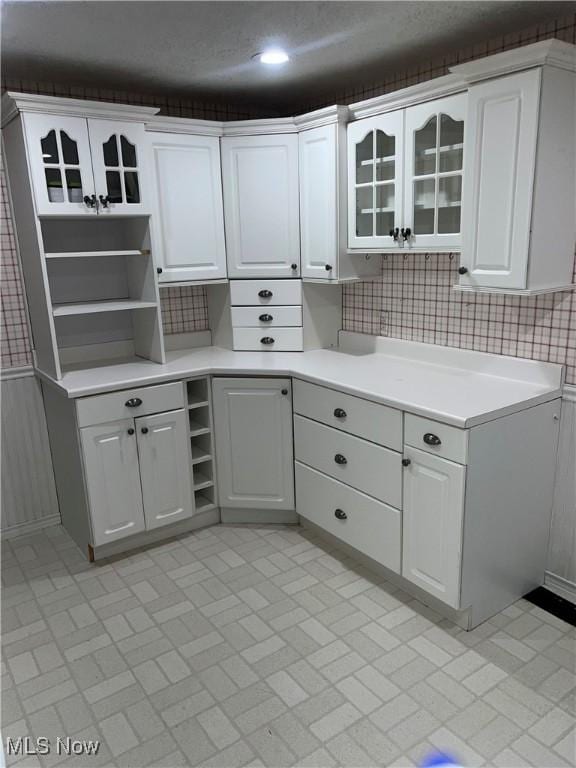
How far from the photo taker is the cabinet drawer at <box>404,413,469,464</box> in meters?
2.01

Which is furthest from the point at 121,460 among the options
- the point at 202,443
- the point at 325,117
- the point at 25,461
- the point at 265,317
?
the point at 325,117

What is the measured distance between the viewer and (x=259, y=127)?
286 cm

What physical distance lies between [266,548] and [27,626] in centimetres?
109

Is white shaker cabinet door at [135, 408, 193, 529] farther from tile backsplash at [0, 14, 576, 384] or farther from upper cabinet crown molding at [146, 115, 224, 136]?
upper cabinet crown molding at [146, 115, 224, 136]

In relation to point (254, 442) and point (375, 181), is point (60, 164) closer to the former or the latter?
point (375, 181)

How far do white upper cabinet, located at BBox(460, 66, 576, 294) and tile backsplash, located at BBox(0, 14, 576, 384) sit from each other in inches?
9.8

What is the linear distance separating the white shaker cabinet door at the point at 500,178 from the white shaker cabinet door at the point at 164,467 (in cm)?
155

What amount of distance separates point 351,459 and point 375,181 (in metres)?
1.27

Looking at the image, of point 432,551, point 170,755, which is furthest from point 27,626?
point 432,551

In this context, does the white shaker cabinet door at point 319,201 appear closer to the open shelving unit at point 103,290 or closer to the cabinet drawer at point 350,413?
the cabinet drawer at point 350,413

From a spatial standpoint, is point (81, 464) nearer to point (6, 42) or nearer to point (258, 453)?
point (258, 453)

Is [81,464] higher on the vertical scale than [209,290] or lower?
lower

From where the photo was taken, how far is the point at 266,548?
2.82m

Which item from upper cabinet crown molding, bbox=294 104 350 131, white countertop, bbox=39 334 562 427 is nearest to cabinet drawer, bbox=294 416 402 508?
white countertop, bbox=39 334 562 427
